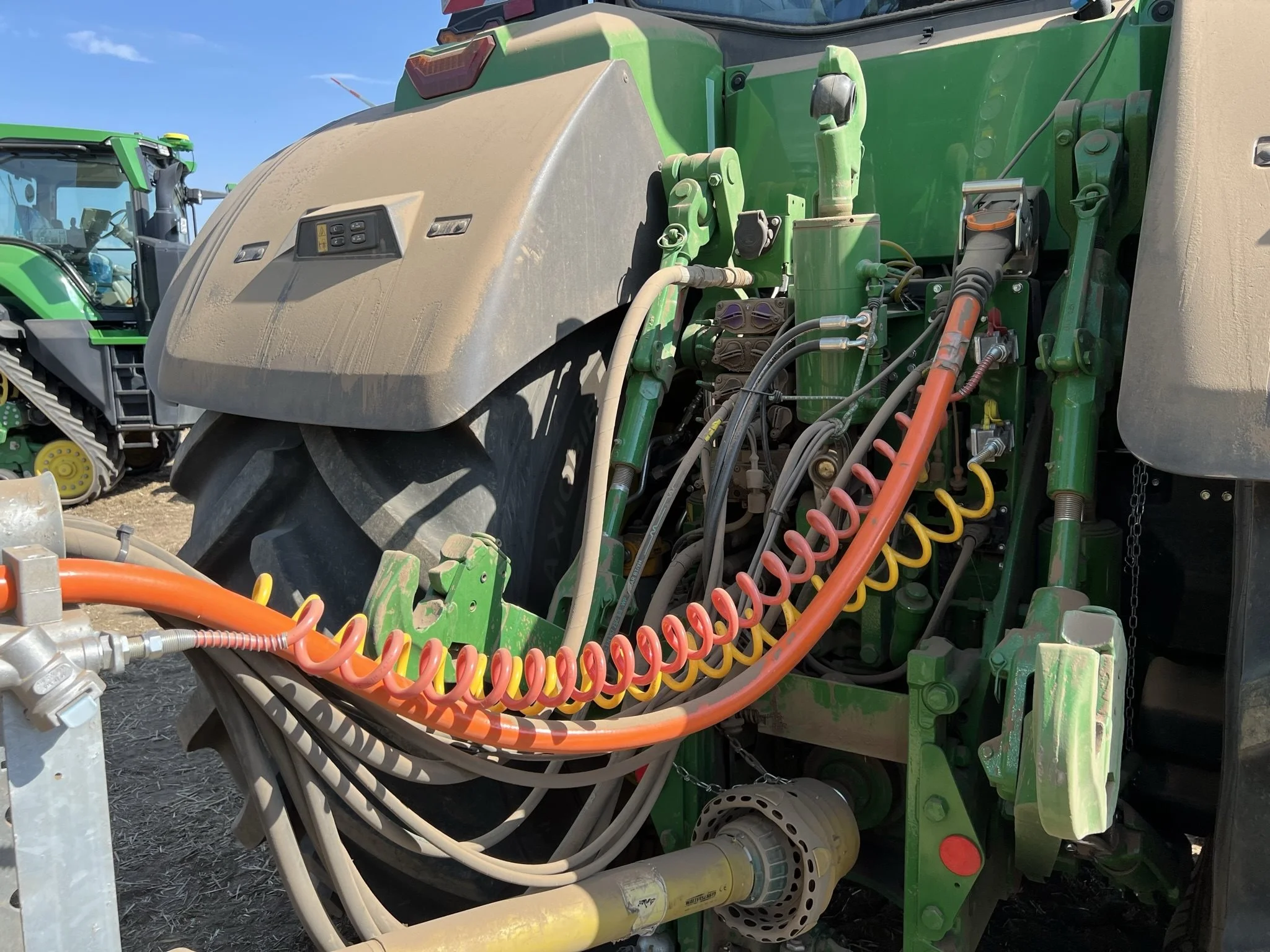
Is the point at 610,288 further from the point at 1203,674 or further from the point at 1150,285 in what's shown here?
the point at 1203,674

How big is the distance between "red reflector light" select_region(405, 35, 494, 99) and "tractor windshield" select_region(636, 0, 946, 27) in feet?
2.11

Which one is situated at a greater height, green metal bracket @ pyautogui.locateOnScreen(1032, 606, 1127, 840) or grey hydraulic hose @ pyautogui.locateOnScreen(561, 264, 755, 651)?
grey hydraulic hose @ pyautogui.locateOnScreen(561, 264, 755, 651)

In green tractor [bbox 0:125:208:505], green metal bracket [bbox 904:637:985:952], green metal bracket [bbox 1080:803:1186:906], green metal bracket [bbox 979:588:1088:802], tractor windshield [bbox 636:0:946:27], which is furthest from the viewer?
green tractor [bbox 0:125:208:505]

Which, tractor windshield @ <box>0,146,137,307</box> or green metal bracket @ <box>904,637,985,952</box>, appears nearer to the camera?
Answer: green metal bracket @ <box>904,637,985,952</box>

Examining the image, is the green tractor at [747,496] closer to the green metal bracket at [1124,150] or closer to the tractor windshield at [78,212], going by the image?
the green metal bracket at [1124,150]

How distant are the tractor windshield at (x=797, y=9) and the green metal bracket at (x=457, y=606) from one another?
5.12ft

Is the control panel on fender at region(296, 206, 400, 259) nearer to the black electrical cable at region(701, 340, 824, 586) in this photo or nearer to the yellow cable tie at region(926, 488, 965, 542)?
the black electrical cable at region(701, 340, 824, 586)

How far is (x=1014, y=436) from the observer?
166 cm

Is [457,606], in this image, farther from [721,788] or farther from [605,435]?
[721,788]

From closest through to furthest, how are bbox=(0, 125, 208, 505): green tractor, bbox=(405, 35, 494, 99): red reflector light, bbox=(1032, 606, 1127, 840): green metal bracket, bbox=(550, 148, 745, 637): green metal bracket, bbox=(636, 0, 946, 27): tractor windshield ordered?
bbox=(1032, 606, 1127, 840): green metal bracket
bbox=(550, 148, 745, 637): green metal bracket
bbox=(405, 35, 494, 99): red reflector light
bbox=(636, 0, 946, 27): tractor windshield
bbox=(0, 125, 208, 505): green tractor

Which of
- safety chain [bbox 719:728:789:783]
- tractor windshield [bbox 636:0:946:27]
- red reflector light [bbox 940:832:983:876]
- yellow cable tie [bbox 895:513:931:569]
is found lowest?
red reflector light [bbox 940:832:983:876]

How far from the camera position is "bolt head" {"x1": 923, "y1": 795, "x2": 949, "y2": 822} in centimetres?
153

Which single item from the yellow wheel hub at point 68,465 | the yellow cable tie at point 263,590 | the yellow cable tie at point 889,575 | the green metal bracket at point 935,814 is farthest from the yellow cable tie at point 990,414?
the yellow wheel hub at point 68,465

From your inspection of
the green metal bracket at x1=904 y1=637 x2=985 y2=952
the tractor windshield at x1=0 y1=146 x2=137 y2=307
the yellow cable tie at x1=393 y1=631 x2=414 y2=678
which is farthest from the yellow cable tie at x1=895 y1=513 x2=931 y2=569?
the tractor windshield at x1=0 y1=146 x2=137 y2=307
